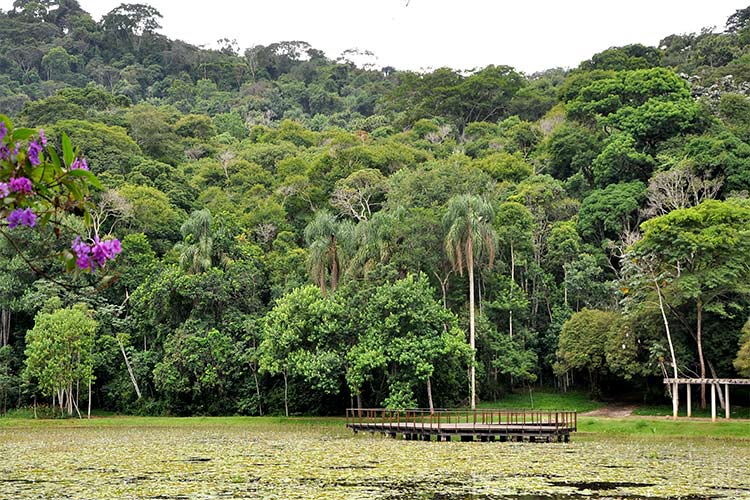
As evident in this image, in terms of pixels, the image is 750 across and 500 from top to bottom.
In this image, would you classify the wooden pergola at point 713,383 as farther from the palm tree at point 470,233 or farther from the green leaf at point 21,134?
the green leaf at point 21,134

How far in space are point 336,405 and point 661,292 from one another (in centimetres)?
1751

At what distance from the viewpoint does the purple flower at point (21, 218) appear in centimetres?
420

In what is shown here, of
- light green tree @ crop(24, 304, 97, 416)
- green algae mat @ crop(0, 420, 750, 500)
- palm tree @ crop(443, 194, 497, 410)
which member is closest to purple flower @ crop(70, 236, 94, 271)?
green algae mat @ crop(0, 420, 750, 500)

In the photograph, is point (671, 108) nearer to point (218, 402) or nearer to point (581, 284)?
point (581, 284)

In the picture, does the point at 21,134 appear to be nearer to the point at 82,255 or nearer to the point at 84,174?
the point at 84,174

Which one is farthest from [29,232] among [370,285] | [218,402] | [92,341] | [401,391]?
[401,391]

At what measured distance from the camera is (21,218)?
13.9ft

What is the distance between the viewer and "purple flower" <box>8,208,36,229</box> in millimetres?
4199

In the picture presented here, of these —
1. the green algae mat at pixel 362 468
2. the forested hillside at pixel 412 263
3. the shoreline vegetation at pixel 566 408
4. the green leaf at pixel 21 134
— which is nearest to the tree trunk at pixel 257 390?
the forested hillside at pixel 412 263

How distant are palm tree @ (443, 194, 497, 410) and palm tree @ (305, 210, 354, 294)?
5418 mm

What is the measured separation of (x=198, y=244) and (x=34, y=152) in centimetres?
4282

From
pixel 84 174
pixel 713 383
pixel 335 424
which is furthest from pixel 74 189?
pixel 335 424

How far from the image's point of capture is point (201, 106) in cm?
10419

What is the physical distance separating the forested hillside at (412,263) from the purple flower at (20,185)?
26.9 m
